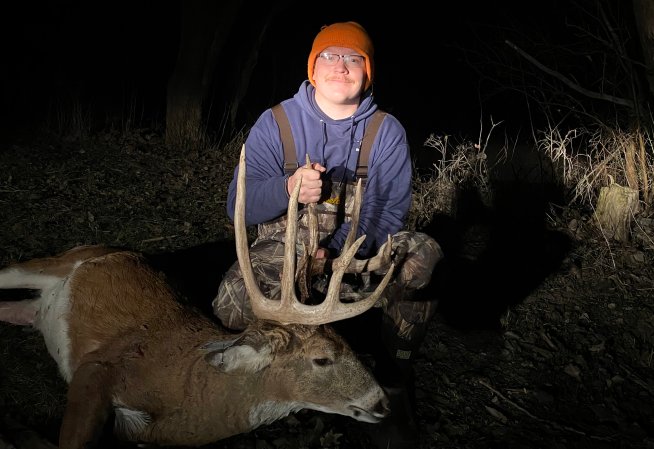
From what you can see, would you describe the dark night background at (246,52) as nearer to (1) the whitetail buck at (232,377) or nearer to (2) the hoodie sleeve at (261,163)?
(2) the hoodie sleeve at (261,163)

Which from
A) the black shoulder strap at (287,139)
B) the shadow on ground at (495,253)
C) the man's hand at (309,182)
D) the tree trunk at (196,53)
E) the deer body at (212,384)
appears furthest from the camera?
the tree trunk at (196,53)

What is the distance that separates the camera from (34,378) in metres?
3.25

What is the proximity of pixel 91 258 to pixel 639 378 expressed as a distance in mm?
3477

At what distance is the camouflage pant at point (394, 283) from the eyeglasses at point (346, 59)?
1.03 meters

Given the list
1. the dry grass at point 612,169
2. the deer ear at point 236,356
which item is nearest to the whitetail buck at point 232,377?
the deer ear at point 236,356

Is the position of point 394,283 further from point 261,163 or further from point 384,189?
point 261,163

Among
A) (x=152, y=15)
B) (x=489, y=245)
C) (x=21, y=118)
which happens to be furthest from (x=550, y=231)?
(x=152, y=15)

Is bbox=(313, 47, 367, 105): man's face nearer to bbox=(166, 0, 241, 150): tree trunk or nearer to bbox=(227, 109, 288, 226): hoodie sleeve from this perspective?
bbox=(227, 109, 288, 226): hoodie sleeve

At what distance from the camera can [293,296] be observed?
8.68 feet

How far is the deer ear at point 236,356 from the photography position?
8.48ft

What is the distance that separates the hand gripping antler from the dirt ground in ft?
2.36

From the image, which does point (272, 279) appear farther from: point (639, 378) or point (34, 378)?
point (639, 378)

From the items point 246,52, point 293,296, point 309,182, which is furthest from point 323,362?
point 246,52

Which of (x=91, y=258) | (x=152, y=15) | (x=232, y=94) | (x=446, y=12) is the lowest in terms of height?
(x=91, y=258)
